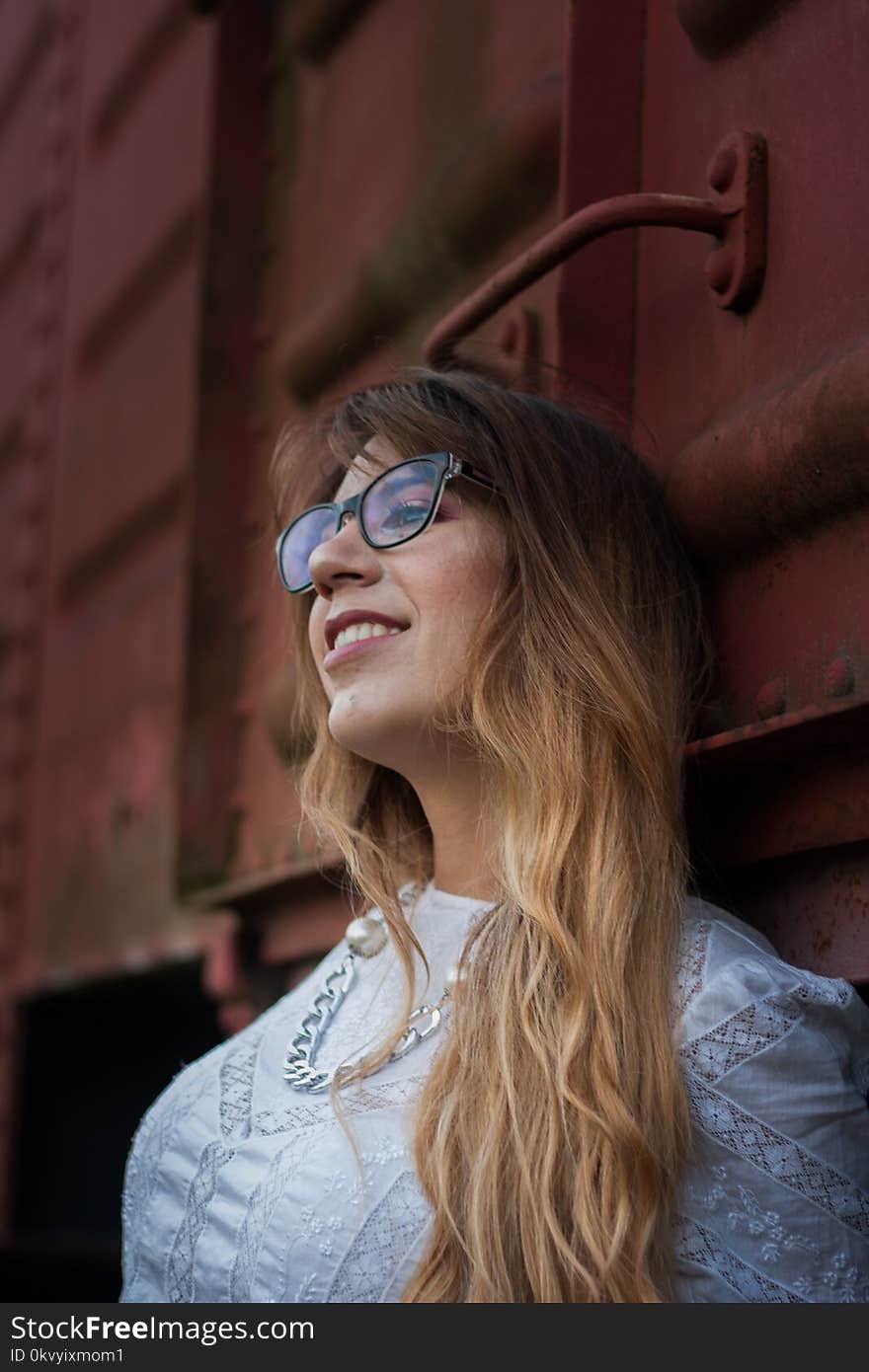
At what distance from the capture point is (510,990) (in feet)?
4.02

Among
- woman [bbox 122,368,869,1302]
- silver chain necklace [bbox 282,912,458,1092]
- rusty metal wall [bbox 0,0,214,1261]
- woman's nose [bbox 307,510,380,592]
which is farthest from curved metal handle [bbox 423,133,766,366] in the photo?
rusty metal wall [bbox 0,0,214,1261]

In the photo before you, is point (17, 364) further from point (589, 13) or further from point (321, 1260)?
point (321, 1260)

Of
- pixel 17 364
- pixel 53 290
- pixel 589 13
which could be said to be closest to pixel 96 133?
pixel 53 290

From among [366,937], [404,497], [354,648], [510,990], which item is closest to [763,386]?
[404,497]

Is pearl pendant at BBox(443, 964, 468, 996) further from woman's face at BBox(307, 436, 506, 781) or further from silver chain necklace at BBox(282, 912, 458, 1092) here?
woman's face at BBox(307, 436, 506, 781)

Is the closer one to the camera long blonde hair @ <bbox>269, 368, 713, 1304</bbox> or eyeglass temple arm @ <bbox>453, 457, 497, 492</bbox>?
long blonde hair @ <bbox>269, 368, 713, 1304</bbox>

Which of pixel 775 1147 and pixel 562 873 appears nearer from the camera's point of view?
pixel 775 1147

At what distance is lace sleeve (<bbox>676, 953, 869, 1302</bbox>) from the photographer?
1.11m

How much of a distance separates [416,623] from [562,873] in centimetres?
28

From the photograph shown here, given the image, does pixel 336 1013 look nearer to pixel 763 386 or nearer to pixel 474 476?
pixel 474 476

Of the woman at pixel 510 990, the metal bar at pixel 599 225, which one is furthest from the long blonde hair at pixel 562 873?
the metal bar at pixel 599 225

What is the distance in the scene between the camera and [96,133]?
11.4 feet

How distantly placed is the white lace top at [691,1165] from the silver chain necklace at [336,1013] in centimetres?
1

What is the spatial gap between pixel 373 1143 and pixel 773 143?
0.95 metres
